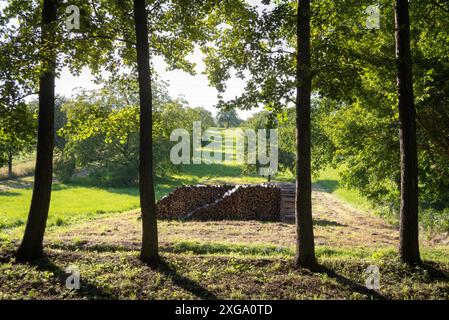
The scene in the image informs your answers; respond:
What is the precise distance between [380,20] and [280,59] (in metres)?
5.82

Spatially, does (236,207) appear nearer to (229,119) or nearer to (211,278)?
(211,278)

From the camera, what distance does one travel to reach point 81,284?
768 cm

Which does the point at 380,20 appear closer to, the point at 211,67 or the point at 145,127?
the point at 211,67

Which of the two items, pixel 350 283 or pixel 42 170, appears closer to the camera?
pixel 350 283

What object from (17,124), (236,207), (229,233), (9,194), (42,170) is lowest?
(229,233)

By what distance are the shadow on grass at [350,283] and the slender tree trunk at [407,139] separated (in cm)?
178

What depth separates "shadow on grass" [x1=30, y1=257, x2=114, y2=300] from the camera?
7141mm

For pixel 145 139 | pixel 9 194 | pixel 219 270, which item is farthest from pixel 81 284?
pixel 9 194

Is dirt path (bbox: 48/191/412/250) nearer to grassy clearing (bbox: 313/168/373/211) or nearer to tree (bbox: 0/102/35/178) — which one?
grassy clearing (bbox: 313/168/373/211)

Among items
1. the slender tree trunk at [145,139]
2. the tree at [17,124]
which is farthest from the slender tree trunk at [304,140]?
the tree at [17,124]

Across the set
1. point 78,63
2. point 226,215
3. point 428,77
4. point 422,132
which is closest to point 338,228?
point 226,215

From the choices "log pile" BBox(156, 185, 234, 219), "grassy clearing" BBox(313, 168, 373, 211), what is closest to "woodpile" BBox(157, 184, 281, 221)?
"log pile" BBox(156, 185, 234, 219)

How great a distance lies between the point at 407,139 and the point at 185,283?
6034mm

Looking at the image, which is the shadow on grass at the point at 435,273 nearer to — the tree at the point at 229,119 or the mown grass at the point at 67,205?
the mown grass at the point at 67,205
